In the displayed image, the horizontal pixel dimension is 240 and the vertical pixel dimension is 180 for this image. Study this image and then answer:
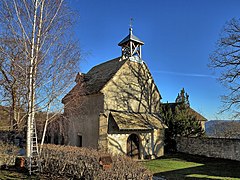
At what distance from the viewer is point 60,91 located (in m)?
12.4

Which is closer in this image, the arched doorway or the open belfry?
the open belfry

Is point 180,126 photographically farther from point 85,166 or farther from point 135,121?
point 85,166

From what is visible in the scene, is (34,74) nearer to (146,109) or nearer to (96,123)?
(96,123)

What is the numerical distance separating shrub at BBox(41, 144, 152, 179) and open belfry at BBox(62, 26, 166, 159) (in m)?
5.57

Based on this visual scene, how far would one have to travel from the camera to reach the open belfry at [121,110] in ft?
56.1

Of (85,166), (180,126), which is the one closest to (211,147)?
(180,126)

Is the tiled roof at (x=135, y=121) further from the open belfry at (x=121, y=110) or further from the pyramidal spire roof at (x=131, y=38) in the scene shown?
the pyramidal spire roof at (x=131, y=38)

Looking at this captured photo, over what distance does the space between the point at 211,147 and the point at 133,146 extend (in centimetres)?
735

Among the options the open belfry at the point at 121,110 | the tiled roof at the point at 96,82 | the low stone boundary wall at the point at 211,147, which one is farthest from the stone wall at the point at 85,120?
the low stone boundary wall at the point at 211,147

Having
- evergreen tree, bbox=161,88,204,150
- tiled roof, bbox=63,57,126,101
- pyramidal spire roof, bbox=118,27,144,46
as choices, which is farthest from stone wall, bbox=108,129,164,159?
pyramidal spire roof, bbox=118,27,144,46

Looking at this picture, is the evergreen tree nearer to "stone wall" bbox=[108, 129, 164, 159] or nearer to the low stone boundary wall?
the low stone boundary wall

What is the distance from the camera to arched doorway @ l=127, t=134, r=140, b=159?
18406 mm

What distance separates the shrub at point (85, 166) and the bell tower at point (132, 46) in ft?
41.7

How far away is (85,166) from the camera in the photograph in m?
8.30
